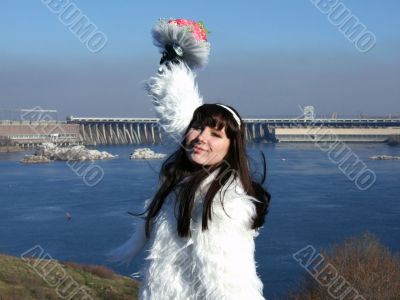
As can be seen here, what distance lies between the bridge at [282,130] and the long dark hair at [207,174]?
124 ft

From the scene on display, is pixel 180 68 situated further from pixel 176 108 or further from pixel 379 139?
pixel 379 139

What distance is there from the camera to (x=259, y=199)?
0.73 metres

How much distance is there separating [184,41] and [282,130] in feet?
128

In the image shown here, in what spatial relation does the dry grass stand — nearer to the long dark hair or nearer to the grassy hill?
the grassy hill

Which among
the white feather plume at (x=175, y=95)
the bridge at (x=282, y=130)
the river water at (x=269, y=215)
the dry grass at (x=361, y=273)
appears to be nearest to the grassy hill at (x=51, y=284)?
the river water at (x=269, y=215)

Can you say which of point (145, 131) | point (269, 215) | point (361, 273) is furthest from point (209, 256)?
point (145, 131)

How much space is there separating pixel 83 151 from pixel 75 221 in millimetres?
19849

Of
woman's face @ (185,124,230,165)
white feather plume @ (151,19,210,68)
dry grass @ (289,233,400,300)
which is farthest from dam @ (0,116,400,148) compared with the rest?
woman's face @ (185,124,230,165)

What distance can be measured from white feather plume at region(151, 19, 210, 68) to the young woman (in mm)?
50

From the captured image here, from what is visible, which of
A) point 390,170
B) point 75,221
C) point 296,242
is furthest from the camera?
point 390,170

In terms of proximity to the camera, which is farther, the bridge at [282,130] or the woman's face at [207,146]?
the bridge at [282,130]

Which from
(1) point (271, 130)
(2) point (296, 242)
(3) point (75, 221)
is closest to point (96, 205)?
(3) point (75, 221)

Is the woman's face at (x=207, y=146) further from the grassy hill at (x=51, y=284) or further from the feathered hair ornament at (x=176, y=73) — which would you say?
the grassy hill at (x=51, y=284)

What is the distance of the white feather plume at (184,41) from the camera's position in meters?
0.82
